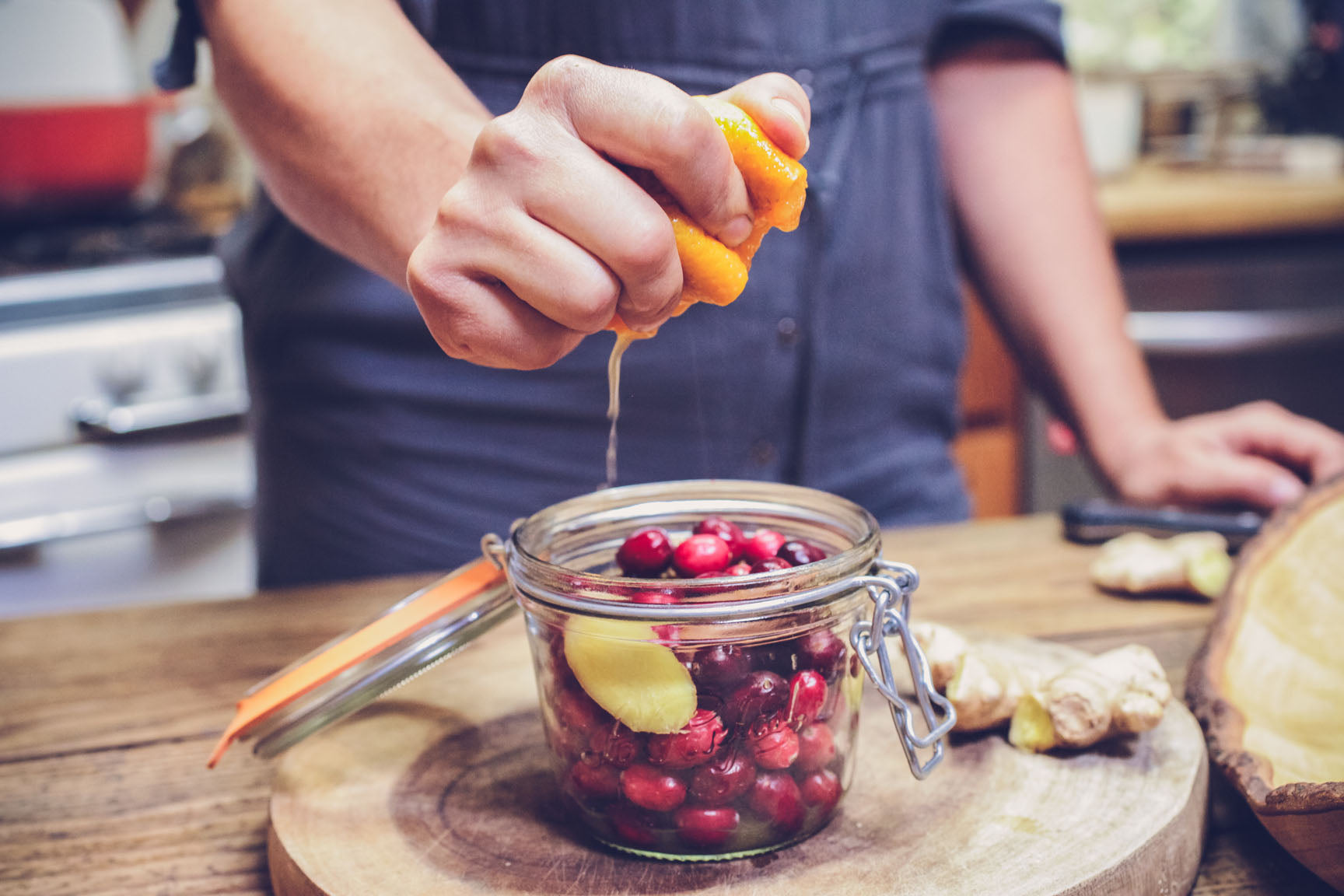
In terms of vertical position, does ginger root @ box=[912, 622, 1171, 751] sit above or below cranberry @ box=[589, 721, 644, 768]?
below

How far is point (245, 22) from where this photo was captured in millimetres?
689

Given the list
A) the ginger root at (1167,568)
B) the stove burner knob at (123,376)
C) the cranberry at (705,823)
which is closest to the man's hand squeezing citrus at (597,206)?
the cranberry at (705,823)

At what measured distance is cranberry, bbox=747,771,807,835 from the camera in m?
0.50

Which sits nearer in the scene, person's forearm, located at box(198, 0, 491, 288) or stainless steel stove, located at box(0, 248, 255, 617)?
person's forearm, located at box(198, 0, 491, 288)

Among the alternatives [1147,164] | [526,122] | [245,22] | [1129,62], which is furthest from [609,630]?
[1129,62]

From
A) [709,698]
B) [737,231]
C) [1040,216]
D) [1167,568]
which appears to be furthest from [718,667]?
[1040,216]

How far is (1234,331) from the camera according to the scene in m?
2.07

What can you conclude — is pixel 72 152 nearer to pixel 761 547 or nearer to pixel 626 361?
pixel 626 361

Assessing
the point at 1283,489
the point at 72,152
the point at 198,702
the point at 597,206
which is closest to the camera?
the point at 597,206

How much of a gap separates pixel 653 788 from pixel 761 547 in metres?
0.15

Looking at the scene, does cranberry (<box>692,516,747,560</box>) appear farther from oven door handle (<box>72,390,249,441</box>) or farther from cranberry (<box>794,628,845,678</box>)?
oven door handle (<box>72,390,249,441</box>)

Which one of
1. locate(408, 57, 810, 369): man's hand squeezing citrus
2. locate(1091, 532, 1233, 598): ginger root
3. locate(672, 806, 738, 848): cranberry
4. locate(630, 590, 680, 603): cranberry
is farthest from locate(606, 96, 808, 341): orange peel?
locate(1091, 532, 1233, 598): ginger root

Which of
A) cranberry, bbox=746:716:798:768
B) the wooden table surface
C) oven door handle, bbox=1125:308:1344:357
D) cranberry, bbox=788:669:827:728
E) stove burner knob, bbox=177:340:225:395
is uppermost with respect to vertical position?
cranberry, bbox=788:669:827:728

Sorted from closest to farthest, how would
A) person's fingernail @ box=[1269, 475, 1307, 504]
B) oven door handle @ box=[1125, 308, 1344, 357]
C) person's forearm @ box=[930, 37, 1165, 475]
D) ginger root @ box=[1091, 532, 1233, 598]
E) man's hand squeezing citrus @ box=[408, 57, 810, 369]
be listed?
man's hand squeezing citrus @ box=[408, 57, 810, 369]
ginger root @ box=[1091, 532, 1233, 598]
person's fingernail @ box=[1269, 475, 1307, 504]
person's forearm @ box=[930, 37, 1165, 475]
oven door handle @ box=[1125, 308, 1344, 357]
